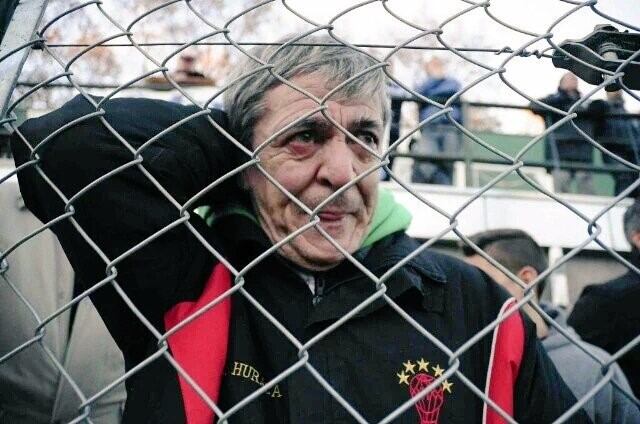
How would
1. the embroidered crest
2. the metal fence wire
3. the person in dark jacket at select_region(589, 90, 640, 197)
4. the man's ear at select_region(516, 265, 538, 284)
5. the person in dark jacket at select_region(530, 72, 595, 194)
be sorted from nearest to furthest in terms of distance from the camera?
the metal fence wire → the embroidered crest → the man's ear at select_region(516, 265, 538, 284) → the person in dark jacket at select_region(589, 90, 640, 197) → the person in dark jacket at select_region(530, 72, 595, 194)

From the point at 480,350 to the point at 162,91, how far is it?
10.8 ft

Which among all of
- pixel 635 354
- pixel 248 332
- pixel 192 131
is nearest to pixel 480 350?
pixel 248 332

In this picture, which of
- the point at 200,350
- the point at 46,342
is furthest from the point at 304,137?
the point at 46,342

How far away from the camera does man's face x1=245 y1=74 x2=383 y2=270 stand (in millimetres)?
1529

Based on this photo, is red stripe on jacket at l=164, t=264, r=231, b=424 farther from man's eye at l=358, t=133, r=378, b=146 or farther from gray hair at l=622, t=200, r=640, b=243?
gray hair at l=622, t=200, r=640, b=243

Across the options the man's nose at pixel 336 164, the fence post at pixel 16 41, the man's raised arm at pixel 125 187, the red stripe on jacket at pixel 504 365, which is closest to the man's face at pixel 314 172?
the man's nose at pixel 336 164

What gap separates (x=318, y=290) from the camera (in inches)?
61.2

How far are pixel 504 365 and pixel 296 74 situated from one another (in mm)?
761

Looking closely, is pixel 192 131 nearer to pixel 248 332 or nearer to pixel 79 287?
pixel 248 332

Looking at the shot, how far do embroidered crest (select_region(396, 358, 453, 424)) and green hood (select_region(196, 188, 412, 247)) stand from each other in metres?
0.33

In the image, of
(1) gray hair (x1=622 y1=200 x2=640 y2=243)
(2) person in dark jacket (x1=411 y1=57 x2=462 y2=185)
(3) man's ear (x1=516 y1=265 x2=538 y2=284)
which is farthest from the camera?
(2) person in dark jacket (x1=411 y1=57 x2=462 y2=185)

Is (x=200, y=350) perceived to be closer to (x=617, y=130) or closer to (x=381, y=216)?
(x=381, y=216)

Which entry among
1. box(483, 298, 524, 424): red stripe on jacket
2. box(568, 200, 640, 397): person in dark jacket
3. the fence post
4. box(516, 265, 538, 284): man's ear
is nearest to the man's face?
box(483, 298, 524, 424): red stripe on jacket

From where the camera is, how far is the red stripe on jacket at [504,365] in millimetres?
1416
